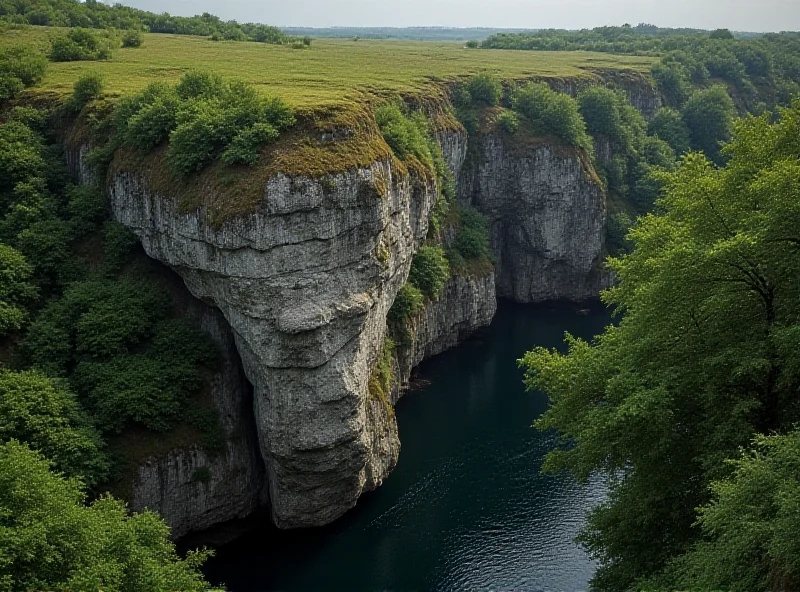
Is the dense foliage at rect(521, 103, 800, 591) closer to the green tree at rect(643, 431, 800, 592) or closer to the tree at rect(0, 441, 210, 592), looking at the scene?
the green tree at rect(643, 431, 800, 592)

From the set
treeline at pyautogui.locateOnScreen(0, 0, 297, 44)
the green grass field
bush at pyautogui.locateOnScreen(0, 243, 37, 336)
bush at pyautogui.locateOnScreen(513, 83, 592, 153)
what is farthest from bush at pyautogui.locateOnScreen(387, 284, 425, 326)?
treeline at pyautogui.locateOnScreen(0, 0, 297, 44)

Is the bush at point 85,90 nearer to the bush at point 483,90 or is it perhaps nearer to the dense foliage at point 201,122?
the dense foliage at point 201,122

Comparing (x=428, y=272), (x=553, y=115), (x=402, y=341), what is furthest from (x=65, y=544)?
(x=553, y=115)

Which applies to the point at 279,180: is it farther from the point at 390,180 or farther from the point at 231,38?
the point at 231,38

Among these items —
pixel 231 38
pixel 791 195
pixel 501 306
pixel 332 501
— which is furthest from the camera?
pixel 231 38

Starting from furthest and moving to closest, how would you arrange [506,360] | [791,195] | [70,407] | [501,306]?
[501,306] → [506,360] → [70,407] → [791,195]

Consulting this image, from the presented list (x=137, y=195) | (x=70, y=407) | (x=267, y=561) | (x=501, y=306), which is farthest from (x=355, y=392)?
(x=501, y=306)
